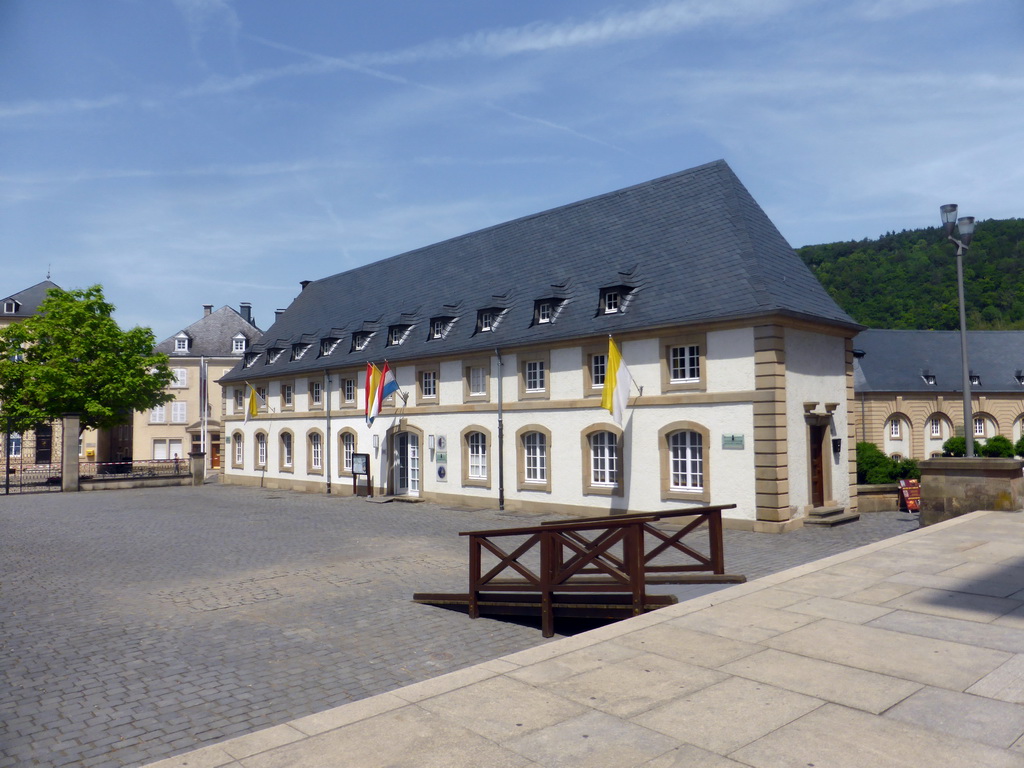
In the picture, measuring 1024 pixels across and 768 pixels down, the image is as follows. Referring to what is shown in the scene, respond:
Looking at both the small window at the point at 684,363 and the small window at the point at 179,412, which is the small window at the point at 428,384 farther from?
the small window at the point at 179,412

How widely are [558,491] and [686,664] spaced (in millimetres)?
16172

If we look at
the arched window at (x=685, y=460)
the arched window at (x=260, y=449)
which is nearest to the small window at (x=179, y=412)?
the arched window at (x=260, y=449)

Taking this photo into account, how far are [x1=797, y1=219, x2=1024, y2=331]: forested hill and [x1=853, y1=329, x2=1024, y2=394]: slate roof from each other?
28.8 m

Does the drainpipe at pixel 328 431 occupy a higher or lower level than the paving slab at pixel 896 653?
higher

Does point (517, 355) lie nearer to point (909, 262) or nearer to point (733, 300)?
point (733, 300)

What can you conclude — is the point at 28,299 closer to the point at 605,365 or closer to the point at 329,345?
the point at 329,345

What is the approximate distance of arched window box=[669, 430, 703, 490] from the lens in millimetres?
19469

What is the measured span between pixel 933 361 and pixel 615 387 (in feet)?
159

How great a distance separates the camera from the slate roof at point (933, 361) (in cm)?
5609

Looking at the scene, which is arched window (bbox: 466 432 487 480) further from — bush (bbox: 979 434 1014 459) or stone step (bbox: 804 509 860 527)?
bush (bbox: 979 434 1014 459)

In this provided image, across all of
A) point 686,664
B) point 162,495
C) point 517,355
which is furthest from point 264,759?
point 162,495

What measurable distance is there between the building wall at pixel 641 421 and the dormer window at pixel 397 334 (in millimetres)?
1600

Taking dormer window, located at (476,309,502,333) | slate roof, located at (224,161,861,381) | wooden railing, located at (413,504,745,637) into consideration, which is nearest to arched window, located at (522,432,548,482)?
slate roof, located at (224,161,861,381)

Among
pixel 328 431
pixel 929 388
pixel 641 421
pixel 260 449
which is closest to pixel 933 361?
pixel 929 388
